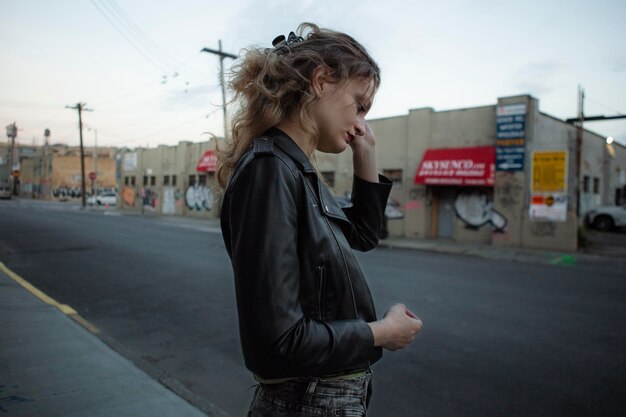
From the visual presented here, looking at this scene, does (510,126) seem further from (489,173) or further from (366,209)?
(366,209)

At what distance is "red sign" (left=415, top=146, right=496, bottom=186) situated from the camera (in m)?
18.2

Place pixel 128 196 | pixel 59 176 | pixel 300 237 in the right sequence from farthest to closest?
pixel 59 176 → pixel 128 196 → pixel 300 237

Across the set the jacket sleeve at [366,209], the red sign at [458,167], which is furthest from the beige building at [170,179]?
the jacket sleeve at [366,209]

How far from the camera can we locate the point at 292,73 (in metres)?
1.38

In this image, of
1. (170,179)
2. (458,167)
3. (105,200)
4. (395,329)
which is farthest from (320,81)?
(105,200)

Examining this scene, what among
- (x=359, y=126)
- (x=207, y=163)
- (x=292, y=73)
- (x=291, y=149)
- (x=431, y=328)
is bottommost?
(x=431, y=328)

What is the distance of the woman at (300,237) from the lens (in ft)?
3.88

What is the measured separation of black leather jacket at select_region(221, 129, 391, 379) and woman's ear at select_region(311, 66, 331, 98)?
0.16 m

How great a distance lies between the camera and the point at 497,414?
3664mm

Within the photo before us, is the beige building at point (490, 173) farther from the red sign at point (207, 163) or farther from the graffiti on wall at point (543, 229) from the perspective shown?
the red sign at point (207, 163)

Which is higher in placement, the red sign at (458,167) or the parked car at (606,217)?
the red sign at (458,167)

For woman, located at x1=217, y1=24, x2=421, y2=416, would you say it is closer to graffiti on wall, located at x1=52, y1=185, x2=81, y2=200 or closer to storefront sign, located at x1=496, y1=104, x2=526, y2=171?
storefront sign, located at x1=496, y1=104, x2=526, y2=171

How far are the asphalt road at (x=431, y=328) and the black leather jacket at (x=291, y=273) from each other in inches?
104

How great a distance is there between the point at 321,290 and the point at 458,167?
60.7 feet
